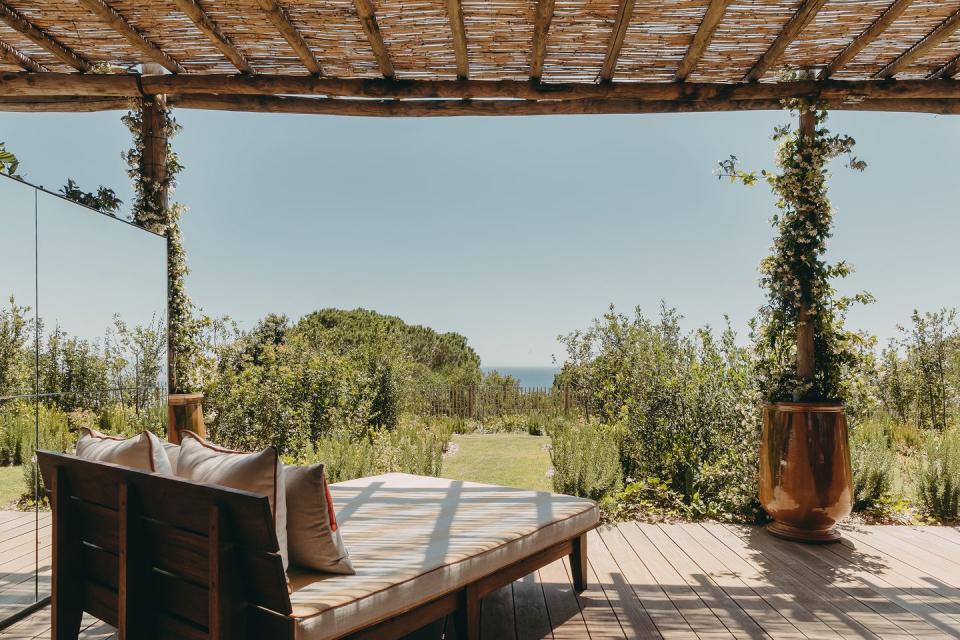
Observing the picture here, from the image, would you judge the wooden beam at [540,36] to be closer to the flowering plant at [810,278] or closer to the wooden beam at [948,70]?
the flowering plant at [810,278]

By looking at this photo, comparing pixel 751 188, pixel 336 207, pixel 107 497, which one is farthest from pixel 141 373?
pixel 336 207

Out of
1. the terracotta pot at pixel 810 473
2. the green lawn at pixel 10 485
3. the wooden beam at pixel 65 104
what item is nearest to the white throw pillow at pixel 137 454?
the green lawn at pixel 10 485

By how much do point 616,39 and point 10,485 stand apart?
382 cm

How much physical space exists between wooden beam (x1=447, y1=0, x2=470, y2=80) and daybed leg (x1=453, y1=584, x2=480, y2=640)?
8.86ft

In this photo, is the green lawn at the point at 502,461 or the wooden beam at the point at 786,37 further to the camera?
the green lawn at the point at 502,461

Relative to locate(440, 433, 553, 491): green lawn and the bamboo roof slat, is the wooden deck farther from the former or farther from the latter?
the bamboo roof slat

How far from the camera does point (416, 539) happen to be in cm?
254

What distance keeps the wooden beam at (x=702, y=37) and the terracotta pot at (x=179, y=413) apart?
156 inches

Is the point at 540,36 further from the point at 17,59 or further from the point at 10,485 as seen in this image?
the point at 10,485

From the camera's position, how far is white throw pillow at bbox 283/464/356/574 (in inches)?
80.4

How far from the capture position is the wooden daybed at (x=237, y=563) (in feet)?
5.70

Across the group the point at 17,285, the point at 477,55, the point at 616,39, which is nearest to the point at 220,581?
the point at 17,285

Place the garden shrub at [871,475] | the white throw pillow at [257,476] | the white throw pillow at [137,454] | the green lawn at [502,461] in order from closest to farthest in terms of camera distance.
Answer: the white throw pillow at [257,476]
the white throw pillow at [137,454]
the garden shrub at [871,475]
the green lawn at [502,461]

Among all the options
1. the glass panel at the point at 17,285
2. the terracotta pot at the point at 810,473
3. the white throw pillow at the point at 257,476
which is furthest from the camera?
the terracotta pot at the point at 810,473
